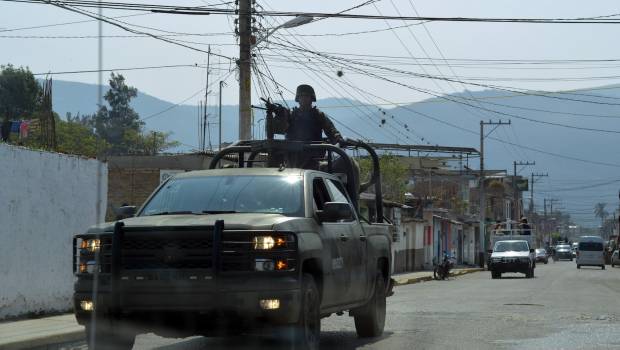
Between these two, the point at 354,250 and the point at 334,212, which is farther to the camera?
the point at 354,250

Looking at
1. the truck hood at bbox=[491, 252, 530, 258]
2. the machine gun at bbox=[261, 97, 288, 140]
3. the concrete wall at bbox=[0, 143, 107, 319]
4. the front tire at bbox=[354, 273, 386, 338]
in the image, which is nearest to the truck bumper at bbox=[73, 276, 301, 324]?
the front tire at bbox=[354, 273, 386, 338]

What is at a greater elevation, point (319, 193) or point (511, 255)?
point (319, 193)

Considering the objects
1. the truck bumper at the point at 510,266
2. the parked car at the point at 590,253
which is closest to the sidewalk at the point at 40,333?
the truck bumper at the point at 510,266

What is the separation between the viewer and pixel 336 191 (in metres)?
11.1

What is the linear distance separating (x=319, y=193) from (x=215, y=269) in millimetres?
2480

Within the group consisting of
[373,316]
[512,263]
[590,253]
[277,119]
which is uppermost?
[277,119]

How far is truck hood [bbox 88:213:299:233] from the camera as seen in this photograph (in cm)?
840

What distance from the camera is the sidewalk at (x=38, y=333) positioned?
429 inches

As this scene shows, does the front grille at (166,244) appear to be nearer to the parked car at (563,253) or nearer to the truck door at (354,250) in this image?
the truck door at (354,250)

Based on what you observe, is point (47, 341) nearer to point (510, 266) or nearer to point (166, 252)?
point (166, 252)

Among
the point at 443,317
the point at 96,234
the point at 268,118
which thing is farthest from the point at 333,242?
the point at 443,317

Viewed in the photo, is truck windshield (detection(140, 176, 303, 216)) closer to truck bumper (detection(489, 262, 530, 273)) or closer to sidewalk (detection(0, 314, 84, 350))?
sidewalk (detection(0, 314, 84, 350))

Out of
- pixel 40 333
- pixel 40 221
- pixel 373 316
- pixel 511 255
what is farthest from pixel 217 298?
pixel 511 255

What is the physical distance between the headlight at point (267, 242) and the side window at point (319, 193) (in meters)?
1.63
